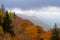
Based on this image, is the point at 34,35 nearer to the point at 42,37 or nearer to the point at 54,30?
the point at 42,37

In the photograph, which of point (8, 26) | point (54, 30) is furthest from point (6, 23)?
point (54, 30)

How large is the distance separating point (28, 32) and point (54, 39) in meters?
22.9

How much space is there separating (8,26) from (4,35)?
2906 millimetres

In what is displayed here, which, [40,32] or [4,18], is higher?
[4,18]

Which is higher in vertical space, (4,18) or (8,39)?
(4,18)

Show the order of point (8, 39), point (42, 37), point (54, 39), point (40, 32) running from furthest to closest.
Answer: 1. point (40, 32)
2. point (42, 37)
3. point (54, 39)
4. point (8, 39)

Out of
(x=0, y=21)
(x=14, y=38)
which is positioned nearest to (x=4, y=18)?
(x=0, y=21)

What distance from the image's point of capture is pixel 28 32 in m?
94.2

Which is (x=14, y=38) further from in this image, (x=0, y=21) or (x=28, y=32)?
(x=28, y=32)

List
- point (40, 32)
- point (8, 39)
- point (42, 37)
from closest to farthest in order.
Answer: point (8, 39)
point (42, 37)
point (40, 32)

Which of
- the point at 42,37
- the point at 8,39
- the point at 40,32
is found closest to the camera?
the point at 8,39

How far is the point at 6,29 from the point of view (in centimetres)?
7400

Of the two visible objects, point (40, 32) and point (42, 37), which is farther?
point (40, 32)

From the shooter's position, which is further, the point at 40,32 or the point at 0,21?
the point at 40,32
